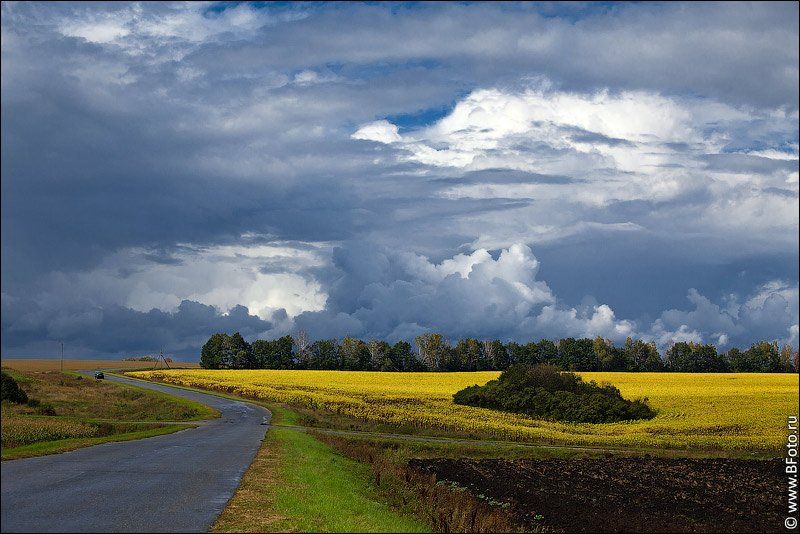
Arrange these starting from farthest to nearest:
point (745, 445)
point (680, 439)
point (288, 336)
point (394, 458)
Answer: point (288, 336) < point (680, 439) < point (745, 445) < point (394, 458)

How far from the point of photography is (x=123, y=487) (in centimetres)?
1909

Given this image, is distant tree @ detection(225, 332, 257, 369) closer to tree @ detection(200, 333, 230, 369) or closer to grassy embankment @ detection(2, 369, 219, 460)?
tree @ detection(200, 333, 230, 369)

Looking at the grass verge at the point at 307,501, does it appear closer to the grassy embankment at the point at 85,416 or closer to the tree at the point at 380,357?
the grassy embankment at the point at 85,416

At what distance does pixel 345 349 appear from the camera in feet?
598

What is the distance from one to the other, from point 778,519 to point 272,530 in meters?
20.3

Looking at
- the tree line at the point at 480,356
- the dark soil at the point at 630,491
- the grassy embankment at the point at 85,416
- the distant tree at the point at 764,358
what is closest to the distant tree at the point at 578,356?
the tree line at the point at 480,356

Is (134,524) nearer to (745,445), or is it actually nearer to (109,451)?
(109,451)

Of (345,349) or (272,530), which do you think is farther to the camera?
(345,349)

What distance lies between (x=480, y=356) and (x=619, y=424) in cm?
11975

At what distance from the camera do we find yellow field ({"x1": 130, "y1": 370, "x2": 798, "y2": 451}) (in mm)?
52031

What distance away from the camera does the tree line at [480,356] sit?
16038 cm

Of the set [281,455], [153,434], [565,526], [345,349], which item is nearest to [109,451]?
[281,455]

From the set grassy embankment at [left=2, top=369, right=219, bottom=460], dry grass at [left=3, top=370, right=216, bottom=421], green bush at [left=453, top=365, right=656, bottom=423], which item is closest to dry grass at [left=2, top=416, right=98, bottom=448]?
grassy embankment at [left=2, top=369, right=219, bottom=460]

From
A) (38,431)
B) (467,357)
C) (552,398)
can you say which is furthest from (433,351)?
(38,431)
